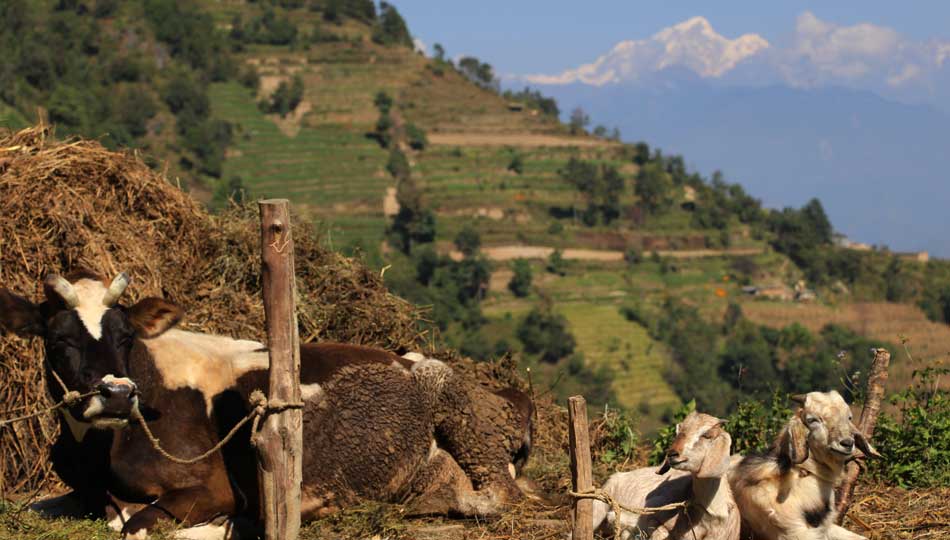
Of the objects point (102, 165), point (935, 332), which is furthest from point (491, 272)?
point (102, 165)

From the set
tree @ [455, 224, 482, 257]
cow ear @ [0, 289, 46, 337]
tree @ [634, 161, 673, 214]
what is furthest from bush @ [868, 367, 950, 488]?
tree @ [634, 161, 673, 214]

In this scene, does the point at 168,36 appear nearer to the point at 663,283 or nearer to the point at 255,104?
the point at 255,104

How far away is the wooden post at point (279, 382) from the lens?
6.00 meters

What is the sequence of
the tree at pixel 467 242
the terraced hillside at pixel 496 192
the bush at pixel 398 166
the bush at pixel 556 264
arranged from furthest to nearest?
1. the bush at pixel 398 166
2. the bush at pixel 556 264
3. the tree at pixel 467 242
4. the terraced hillside at pixel 496 192

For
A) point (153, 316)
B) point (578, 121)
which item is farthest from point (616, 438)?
point (578, 121)

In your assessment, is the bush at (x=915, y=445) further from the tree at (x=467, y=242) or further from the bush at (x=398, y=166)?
the bush at (x=398, y=166)

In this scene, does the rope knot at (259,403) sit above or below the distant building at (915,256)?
above

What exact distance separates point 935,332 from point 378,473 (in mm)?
91248

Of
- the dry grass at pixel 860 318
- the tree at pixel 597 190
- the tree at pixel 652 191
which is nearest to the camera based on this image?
the dry grass at pixel 860 318

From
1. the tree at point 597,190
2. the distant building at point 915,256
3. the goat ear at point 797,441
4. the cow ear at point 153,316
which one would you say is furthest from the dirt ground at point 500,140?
the goat ear at point 797,441

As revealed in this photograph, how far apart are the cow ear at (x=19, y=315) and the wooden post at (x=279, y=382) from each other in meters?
1.25

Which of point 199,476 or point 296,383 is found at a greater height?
point 296,383

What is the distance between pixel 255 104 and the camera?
117 m

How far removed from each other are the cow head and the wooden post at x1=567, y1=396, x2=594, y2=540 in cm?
236
